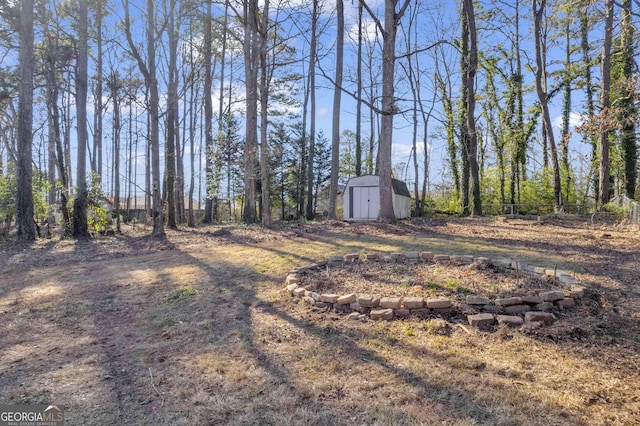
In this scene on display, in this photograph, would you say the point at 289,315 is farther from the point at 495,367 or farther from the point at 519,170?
the point at 519,170

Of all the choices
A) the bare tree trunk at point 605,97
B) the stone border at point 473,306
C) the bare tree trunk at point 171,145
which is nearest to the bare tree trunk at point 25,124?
the bare tree trunk at point 171,145

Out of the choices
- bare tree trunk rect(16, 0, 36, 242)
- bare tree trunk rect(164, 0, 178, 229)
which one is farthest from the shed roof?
bare tree trunk rect(16, 0, 36, 242)

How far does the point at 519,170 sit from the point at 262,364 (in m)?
19.8

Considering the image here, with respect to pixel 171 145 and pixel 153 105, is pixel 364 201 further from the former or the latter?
pixel 153 105

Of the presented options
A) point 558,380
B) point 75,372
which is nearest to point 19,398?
point 75,372

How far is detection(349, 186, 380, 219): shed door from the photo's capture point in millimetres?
16188

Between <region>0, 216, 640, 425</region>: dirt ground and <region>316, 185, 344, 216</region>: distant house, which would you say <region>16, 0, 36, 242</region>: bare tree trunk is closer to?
<region>0, 216, 640, 425</region>: dirt ground

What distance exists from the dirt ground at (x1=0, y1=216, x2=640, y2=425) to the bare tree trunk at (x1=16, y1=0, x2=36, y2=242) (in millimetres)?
6279

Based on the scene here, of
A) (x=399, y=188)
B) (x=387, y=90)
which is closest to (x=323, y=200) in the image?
(x=399, y=188)

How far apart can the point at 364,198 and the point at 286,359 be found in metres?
14.2

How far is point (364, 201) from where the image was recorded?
1644 cm

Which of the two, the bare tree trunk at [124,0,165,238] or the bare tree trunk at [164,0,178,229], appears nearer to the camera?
the bare tree trunk at [124,0,165,238]

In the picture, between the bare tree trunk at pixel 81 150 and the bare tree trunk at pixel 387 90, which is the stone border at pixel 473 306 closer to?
the bare tree trunk at pixel 387 90

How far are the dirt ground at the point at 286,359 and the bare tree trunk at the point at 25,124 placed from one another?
628 centimetres
